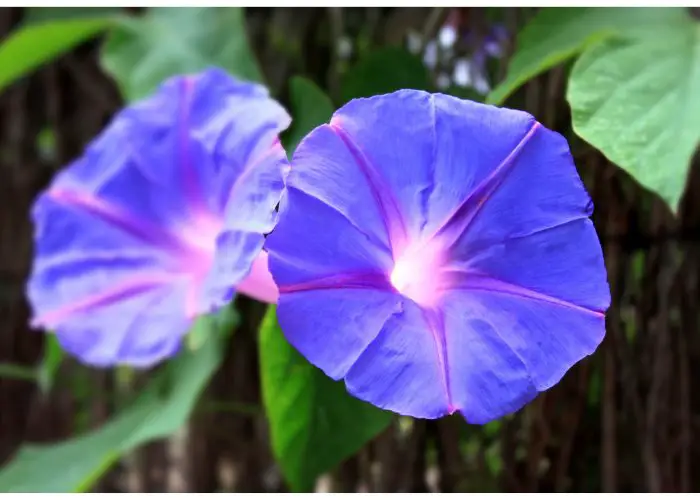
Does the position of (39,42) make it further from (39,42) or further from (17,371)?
(17,371)

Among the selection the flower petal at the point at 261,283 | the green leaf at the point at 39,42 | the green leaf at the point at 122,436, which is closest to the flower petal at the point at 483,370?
the flower petal at the point at 261,283

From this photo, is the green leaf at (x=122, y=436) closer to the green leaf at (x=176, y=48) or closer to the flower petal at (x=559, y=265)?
the green leaf at (x=176, y=48)

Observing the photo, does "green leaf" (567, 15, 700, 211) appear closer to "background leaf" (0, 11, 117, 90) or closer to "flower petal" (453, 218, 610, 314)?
"flower petal" (453, 218, 610, 314)

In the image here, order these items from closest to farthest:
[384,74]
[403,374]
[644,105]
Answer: [403,374] < [644,105] < [384,74]

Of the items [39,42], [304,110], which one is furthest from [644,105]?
[39,42]

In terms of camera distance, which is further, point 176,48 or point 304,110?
point 176,48

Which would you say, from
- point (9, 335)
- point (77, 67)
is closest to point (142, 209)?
point (77, 67)

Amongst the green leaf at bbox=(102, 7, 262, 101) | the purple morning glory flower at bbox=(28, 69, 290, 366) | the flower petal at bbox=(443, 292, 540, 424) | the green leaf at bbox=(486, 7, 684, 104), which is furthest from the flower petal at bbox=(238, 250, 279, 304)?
the green leaf at bbox=(102, 7, 262, 101)
